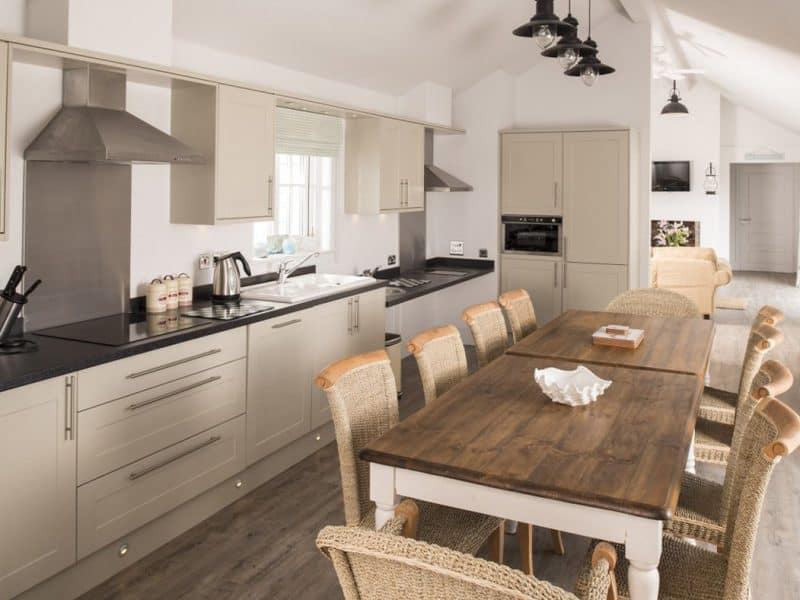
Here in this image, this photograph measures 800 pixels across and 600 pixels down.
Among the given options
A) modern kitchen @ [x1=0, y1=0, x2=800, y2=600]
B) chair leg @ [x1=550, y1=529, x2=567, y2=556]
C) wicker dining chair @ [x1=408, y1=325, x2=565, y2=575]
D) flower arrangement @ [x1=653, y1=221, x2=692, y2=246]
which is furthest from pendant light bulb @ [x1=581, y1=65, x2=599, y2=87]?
flower arrangement @ [x1=653, y1=221, x2=692, y2=246]

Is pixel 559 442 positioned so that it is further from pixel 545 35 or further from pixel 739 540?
pixel 545 35

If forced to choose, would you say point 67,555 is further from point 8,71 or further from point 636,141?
point 636,141

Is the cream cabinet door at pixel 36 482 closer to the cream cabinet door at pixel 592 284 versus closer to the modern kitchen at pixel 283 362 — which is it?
the modern kitchen at pixel 283 362

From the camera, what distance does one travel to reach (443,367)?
3094 mm

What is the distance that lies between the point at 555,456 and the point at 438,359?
98 cm

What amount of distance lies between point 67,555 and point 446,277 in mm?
4139

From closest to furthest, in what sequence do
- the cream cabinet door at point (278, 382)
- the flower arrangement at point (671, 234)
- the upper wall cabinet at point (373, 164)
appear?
1. the cream cabinet door at point (278, 382)
2. the upper wall cabinet at point (373, 164)
3. the flower arrangement at point (671, 234)

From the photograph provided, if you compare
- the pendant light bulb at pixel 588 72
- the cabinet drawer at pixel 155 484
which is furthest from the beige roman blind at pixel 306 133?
the cabinet drawer at pixel 155 484

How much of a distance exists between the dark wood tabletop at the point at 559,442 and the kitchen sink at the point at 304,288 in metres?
1.56

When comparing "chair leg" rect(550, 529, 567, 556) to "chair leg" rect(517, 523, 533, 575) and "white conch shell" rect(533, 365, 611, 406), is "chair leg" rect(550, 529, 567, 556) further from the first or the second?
"white conch shell" rect(533, 365, 611, 406)

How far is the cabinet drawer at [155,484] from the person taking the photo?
285 cm

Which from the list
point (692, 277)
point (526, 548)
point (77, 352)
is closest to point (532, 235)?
point (692, 277)

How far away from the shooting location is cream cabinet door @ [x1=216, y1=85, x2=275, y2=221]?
12.7 feet

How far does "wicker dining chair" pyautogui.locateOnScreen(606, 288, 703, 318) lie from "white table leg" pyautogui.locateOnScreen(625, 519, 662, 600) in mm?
2998
